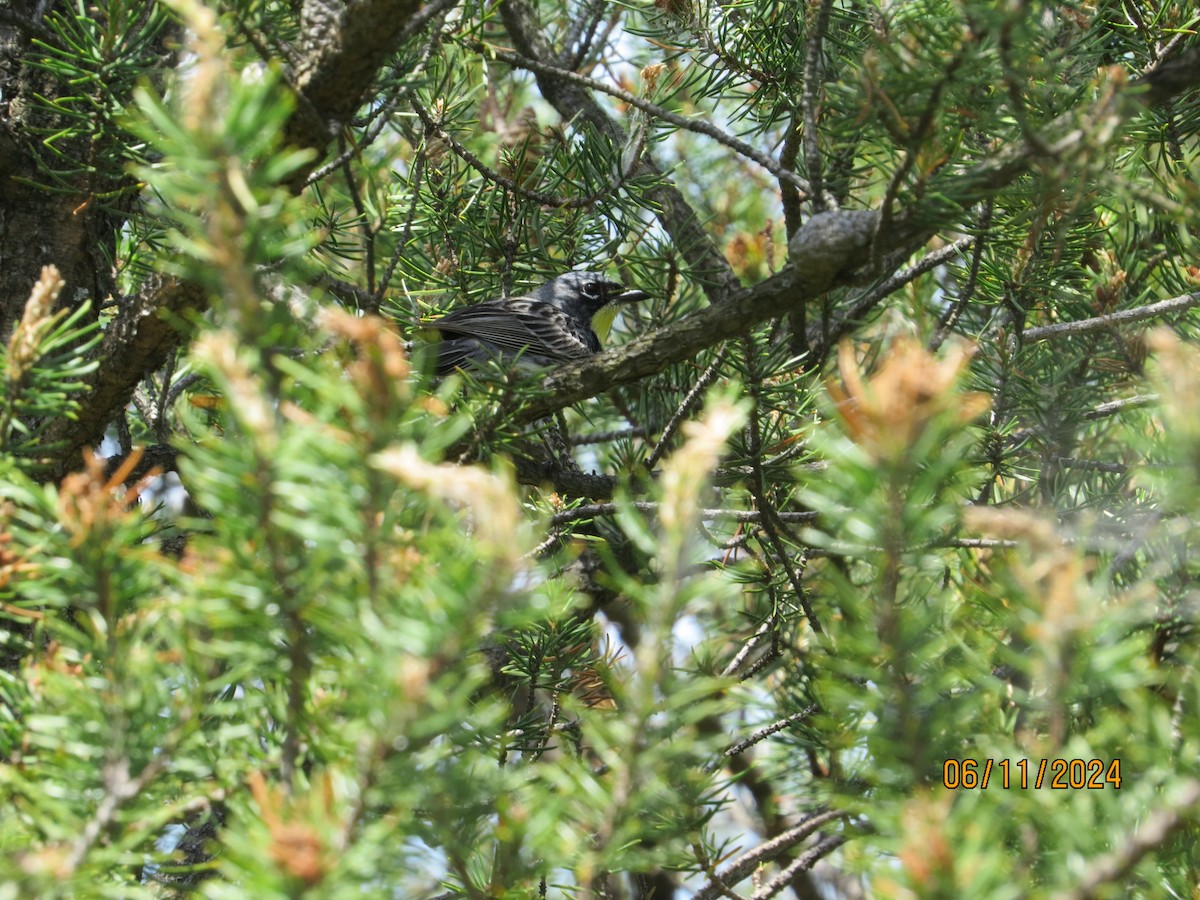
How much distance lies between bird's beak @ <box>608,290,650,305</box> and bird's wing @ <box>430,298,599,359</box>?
28 centimetres

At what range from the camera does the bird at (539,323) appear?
4.20 metres

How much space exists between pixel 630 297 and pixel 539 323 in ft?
1.49

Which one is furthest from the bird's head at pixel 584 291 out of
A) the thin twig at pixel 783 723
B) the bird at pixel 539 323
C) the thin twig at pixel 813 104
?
the thin twig at pixel 813 104

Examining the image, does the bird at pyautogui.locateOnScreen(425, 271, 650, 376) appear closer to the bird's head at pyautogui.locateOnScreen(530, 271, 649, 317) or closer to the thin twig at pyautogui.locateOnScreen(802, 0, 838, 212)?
the bird's head at pyautogui.locateOnScreen(530, 271, 649, 317)

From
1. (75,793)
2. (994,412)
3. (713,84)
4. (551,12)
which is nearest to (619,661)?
(994,412)

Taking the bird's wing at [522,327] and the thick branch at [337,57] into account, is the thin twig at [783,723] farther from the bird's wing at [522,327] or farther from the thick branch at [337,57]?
the bird's wing at [522,327]

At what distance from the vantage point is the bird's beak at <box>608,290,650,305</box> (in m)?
4.86

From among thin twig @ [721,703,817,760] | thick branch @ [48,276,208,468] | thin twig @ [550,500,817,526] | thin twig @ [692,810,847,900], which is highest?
thick branch @ [48,276,208,468]

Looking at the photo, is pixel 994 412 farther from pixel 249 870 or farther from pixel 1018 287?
pixel 249 870

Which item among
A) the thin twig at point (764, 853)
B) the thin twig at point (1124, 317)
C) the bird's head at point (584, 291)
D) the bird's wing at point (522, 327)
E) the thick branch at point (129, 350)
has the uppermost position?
the bird's head at point (584, 291)

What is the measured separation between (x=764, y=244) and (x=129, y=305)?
9.32 ft

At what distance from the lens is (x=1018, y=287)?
3.04 metres

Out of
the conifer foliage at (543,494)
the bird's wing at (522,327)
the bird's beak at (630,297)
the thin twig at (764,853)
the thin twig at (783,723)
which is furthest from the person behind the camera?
the bird's beak at (630,297)
